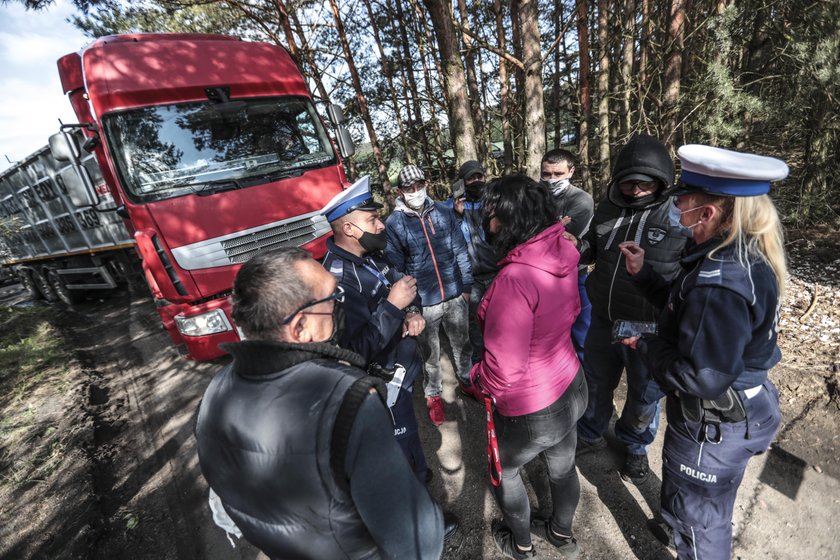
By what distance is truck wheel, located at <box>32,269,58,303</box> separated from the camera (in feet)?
27.2

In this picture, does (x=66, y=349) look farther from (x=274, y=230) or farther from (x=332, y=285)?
(x=332, y=285)

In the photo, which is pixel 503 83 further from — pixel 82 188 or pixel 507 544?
pixel 507 544

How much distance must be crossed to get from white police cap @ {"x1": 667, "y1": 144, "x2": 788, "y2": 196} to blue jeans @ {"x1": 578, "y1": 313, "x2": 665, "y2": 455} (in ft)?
4.00

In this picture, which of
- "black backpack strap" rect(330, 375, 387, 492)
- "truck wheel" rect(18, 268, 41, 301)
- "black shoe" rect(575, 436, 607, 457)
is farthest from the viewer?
"truck wheel" rect(18, 268, 41, 301)

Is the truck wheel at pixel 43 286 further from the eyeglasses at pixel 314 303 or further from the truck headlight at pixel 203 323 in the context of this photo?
the eyeglasses at pixel 314 303

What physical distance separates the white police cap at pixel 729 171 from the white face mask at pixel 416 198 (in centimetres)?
191

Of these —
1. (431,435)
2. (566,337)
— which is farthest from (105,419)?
(566,337)

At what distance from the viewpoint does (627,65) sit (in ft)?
22.9

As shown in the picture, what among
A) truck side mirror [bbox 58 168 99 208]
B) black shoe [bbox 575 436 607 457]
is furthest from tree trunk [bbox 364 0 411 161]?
black shoe [bbox 575 436 607 457]

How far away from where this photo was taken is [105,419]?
3727 millimetres

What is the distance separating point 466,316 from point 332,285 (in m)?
2.28

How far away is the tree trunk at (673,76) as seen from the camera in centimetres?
472

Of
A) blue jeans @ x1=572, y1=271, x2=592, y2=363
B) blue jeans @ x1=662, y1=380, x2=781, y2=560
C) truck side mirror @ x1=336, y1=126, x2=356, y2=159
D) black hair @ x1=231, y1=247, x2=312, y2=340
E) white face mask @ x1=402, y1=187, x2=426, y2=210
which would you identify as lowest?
blue jeans @ x1=572, y1=271, x2=592, y2=363

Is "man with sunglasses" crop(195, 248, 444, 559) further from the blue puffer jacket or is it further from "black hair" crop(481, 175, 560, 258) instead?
the blue puffer jacket
